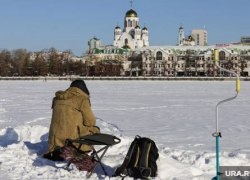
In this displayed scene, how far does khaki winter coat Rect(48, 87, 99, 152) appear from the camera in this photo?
712 cm

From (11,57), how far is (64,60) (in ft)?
51.9

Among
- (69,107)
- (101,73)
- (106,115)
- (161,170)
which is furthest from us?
(101,73)

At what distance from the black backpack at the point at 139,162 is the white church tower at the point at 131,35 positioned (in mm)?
132683

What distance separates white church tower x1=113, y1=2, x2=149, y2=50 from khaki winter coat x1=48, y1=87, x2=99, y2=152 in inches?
5182

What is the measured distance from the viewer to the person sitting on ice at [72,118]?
23.4 ft

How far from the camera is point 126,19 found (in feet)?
468

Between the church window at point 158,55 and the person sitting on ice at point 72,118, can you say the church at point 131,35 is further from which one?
the person sitting on ice at point 72,118

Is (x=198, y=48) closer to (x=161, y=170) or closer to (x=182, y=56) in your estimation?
(x=182, y=56)

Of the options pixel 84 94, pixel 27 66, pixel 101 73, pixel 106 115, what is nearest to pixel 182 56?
pixel 101 73

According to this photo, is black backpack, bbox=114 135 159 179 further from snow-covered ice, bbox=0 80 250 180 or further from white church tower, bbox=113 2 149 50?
white church tower, bbox=113 2 149 50

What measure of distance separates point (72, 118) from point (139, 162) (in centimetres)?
150

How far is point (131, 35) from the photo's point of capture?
142 m

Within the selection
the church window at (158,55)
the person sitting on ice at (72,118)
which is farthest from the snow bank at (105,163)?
the church window at (158,55)

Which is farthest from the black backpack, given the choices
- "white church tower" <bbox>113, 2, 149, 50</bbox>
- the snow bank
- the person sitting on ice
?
"white church tower" <bbox>113, 2, 149, 50</bbox>
